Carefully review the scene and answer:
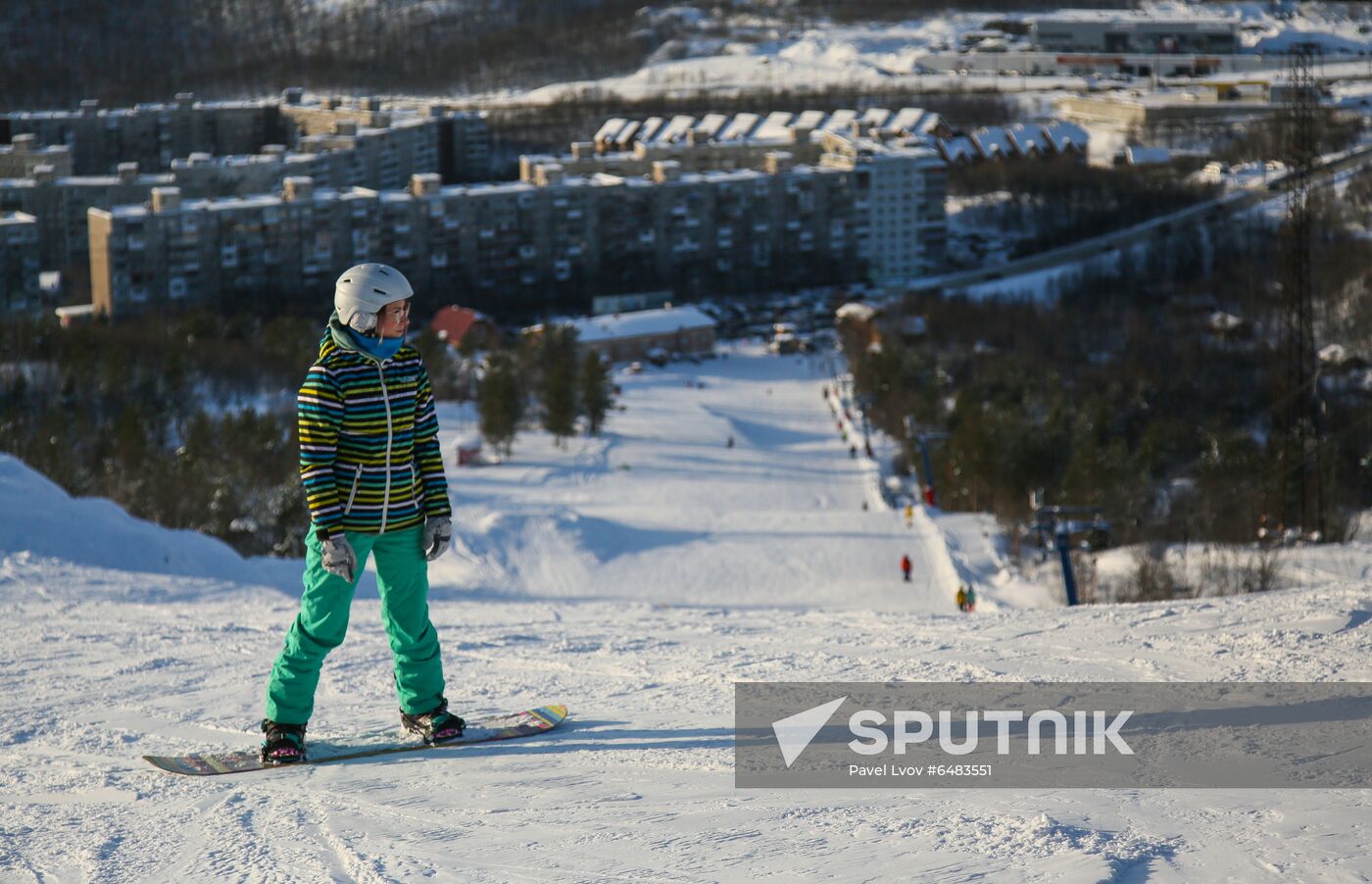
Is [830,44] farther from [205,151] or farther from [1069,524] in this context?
[1069,524]

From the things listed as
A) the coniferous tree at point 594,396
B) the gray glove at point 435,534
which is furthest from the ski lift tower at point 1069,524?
the gray glove at point 435,534

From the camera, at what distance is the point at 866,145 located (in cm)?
3716

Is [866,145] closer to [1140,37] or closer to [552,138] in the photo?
[552,138]

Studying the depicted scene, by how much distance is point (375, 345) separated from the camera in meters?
3.26

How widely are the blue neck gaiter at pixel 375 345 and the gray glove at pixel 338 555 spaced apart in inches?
14.0

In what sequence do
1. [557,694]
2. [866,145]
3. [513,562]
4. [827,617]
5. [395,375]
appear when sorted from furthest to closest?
[866,145] → [513,562] → [827,617] → [557,694] → [395,375]

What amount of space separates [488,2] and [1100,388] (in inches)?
1777

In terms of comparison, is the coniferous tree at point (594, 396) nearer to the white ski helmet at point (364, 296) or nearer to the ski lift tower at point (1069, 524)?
the ski lift tower at point (1069, 524)

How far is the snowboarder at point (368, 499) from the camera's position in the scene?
324 centimetres

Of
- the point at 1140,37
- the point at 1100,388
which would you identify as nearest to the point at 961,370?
the point at 1100,388

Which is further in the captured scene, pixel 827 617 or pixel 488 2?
pixel 488 2

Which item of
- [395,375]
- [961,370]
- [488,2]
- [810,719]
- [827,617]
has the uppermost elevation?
[488,2]

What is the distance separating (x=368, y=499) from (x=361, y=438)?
0.40ft

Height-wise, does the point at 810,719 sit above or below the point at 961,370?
above
